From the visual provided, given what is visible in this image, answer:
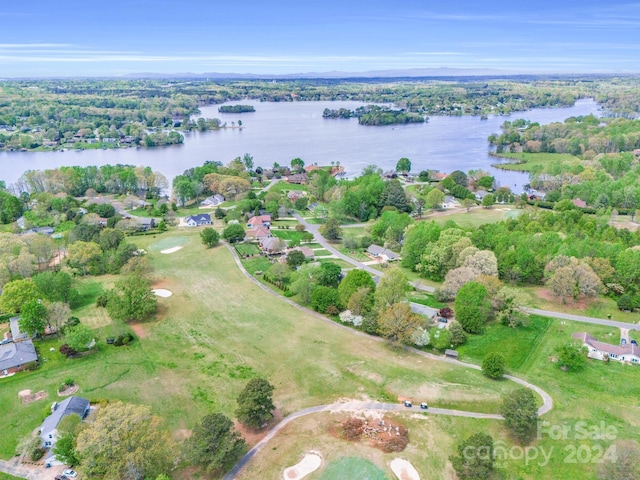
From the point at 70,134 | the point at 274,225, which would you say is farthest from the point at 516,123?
the point at 70,134

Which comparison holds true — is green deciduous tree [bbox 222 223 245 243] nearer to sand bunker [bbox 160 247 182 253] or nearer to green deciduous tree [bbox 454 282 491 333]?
sand bunker [bbox 160 247 182 253]

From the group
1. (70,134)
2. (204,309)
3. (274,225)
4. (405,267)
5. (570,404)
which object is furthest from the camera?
(70,134)

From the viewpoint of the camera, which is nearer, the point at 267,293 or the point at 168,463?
the point at 168,463

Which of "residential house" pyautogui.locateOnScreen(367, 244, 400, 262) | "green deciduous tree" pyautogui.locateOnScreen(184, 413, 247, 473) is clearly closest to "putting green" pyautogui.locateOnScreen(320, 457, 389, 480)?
"green deciduous tree" pyautogui.locateOnScreen(184, 413, 247, 473)

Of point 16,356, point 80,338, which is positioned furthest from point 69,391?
point 16,356

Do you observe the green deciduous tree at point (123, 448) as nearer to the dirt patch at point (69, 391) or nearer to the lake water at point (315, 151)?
the dirt patch at point (69, 391)

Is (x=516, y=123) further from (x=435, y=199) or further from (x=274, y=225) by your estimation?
(x=274, y=225)

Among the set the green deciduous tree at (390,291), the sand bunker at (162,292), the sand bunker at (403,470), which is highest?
the green deciduous tree at (390,291)

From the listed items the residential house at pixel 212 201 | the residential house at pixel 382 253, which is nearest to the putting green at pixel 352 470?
the residential house at pixel 382 253
